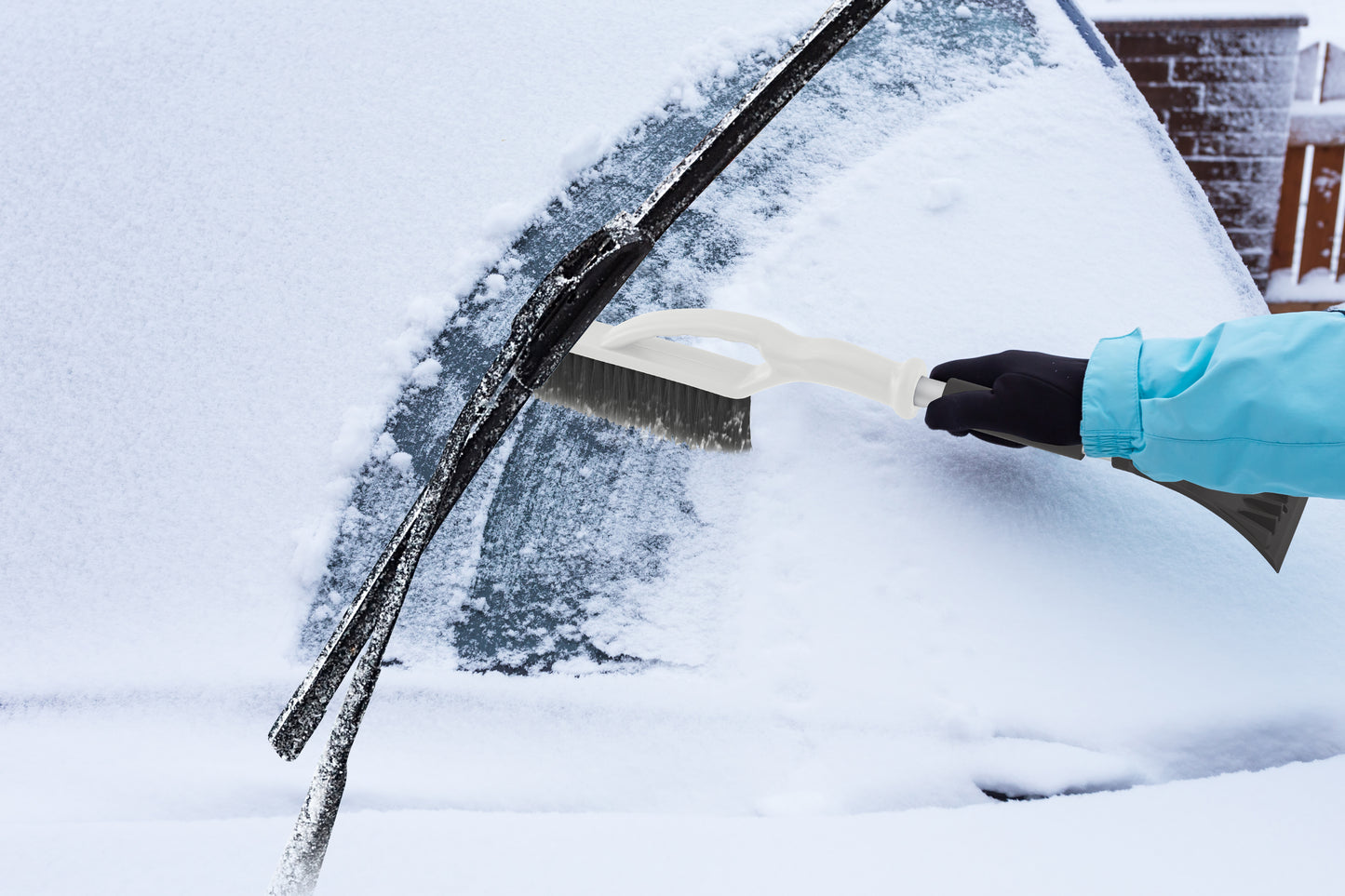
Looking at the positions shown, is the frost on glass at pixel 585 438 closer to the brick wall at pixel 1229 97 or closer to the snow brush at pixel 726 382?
the snow brush at pixel 726 382

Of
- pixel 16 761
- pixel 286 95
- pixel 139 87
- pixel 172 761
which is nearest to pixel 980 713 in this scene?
pixel 172 761

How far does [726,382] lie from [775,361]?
0.20 ft

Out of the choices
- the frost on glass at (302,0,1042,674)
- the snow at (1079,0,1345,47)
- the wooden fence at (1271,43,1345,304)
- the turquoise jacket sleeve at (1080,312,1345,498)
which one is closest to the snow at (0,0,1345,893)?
the frost on glass at (302,0,1042,674)

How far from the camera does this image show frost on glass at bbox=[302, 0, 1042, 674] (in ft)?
2.73

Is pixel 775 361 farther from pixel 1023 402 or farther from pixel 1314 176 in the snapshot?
pixel 1314 176

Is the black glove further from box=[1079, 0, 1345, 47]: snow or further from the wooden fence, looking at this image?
the wooden fence

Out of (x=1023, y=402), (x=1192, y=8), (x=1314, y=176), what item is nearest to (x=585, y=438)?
(x=1023, y=402)

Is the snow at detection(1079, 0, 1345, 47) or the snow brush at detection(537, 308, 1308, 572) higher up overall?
the snow at detection(1079, 0, 1345, 47)

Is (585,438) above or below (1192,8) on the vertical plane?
below

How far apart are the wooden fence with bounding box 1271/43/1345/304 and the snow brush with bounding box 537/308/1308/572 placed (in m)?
2.83

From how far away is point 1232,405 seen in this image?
77 centimetres

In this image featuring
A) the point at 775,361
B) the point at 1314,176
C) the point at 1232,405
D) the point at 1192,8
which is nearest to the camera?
the point at 1232,405

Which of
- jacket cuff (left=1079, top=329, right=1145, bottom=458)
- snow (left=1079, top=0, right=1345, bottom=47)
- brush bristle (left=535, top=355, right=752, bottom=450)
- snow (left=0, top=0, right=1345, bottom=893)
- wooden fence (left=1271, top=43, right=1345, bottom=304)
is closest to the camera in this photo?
snow (left=0, top=0, right=1345, bottom=893)

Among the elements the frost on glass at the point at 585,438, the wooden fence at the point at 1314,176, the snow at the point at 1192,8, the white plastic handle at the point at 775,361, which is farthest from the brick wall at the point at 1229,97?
the white plastic handle at the point at 775,361
